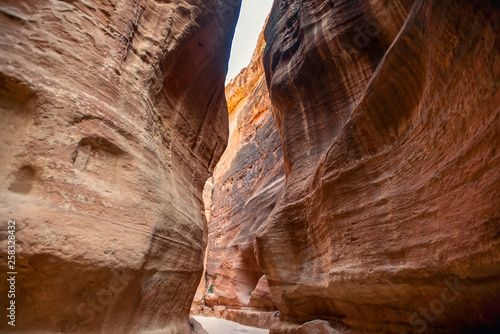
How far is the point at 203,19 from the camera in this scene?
580 centimetres

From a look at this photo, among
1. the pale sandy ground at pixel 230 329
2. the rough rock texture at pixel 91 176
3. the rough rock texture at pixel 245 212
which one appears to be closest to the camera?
the rough rock texture at pixel 91 176

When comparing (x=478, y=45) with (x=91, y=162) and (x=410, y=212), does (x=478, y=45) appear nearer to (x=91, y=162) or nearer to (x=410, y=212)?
(x=410, y=212)

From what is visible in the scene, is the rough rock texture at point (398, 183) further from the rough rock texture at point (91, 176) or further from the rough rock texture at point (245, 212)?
the rough rock texture at point (245, 212)

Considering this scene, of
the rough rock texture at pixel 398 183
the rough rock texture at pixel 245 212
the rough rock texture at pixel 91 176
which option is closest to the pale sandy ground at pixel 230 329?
the rough rock texture at pixel 245 212

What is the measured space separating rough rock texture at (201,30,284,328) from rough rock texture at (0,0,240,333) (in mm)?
6742

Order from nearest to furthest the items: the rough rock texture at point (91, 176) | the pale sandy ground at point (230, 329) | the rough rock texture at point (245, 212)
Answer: the rough rock texture at point (91, 176) → the pale sandy ground at point (230, 329) → the rough rock texture at point (245, 212)

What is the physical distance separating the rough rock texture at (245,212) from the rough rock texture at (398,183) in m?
4.72

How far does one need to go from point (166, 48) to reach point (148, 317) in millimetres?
4247

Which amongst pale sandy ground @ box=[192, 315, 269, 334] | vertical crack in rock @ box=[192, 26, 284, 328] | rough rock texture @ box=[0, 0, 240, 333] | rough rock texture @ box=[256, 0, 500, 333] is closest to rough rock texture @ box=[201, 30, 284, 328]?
vertical crack in rock @ box=[192, 26, 284, 328]

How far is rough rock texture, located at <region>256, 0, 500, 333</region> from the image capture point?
2.43 m

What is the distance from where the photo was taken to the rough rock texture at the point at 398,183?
243 cm

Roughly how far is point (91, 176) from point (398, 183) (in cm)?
384

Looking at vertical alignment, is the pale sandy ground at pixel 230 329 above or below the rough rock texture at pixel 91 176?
below

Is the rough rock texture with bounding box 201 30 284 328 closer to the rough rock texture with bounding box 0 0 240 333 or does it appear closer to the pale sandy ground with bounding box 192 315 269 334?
the pale sandy ground with bounding box 192 315 269 334
